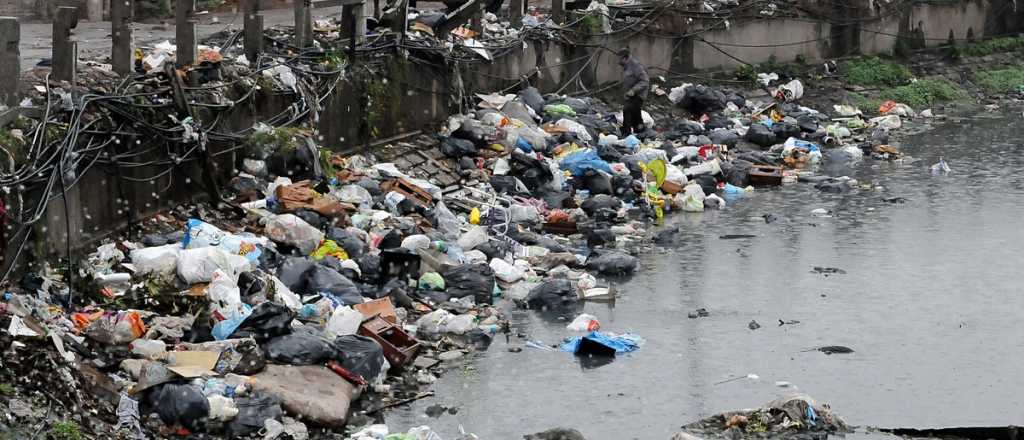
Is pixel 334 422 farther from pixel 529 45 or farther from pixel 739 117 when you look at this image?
pixel 739 117

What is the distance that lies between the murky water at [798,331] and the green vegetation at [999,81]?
9.32 m

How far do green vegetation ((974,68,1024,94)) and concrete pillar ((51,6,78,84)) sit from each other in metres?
17.6

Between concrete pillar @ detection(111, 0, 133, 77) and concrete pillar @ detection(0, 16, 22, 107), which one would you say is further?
concrete pillar @ detection(111, 0, 133, 77)

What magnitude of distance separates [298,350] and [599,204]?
608cm

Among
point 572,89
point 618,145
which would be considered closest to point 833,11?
point 572,89

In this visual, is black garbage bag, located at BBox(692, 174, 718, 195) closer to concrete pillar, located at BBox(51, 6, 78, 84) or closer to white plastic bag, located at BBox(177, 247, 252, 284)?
white plastic bag, located at BBox(177, 247, 252, 284)

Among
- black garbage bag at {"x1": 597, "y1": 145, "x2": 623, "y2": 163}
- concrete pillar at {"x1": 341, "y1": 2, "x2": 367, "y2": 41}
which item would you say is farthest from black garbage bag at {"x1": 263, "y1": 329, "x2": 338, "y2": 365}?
black garbage bag at {"x1": 597, "y1": 145, "x2": 623, "y2": 163}

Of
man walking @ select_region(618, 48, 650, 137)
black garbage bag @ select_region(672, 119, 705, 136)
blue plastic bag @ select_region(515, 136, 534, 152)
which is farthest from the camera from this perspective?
black garbage bag @ select_region(672, 119, 705, 136)

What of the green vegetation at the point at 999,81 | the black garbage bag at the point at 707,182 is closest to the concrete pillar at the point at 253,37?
the black garbage bag at the point at 707,182

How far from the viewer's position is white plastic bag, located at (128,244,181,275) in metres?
9.47

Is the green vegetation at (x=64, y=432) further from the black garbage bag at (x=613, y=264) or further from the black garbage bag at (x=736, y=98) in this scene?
the black garbage bag at (x=736, y=98)

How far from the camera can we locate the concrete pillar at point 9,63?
9102mm

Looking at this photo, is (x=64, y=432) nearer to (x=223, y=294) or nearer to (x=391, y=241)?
(x=223, y=294)

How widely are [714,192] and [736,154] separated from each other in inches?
80.5
